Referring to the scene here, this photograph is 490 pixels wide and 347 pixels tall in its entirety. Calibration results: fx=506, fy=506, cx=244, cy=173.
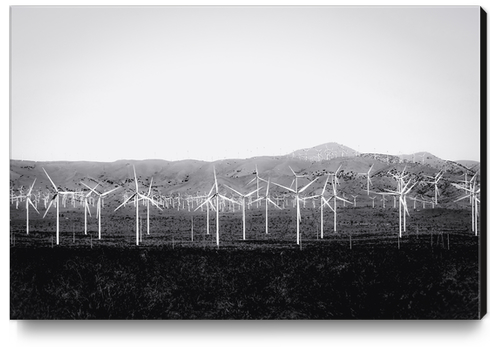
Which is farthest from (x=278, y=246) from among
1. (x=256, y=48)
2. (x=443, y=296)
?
(x=256, y=48)

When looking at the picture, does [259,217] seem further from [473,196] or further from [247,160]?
[473,196]

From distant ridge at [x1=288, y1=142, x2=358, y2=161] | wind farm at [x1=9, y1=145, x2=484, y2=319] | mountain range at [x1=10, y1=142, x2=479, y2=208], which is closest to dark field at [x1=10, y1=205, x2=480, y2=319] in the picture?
wind farm at [x1=9, y1=145, x2=484, y2=319]

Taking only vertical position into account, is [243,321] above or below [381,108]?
below

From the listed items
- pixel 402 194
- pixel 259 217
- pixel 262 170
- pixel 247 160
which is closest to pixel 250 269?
pixel 259 217

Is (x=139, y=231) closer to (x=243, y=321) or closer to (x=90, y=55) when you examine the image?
(x=243, y=321)

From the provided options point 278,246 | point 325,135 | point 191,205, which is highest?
point 325,135
